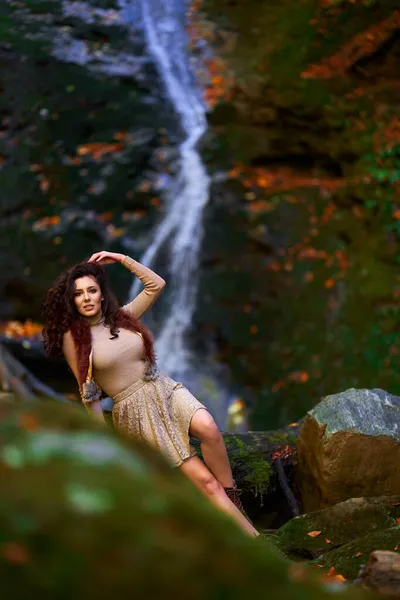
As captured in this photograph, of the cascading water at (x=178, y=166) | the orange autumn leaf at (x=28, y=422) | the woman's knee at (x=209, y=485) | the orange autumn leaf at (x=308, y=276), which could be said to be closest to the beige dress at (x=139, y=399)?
the woman's knee at (x=209, y=485)

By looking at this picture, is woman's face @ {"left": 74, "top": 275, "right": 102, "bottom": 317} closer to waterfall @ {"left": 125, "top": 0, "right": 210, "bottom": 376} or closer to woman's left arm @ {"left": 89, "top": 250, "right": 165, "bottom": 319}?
woman's left arm @ {"left": 89, "top": 250, "right": 165, "bottom": 319}

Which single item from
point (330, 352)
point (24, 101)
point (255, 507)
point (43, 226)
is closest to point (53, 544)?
point (255, 507)

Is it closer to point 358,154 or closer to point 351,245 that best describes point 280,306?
point 351,245

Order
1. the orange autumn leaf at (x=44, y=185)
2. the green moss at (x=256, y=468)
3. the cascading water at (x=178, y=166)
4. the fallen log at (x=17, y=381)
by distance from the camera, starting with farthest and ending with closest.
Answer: the orange autumn leaf at (x=44, y=185) < the cascading water at (x=178, y=166) < the fallen log at (x=17, y=381) < the green moss at (x=256, y=468)

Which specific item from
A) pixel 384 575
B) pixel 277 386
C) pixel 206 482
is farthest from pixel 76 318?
pixel 277 386

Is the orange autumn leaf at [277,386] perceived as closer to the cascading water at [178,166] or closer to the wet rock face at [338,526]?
the cascading water at [178,166]

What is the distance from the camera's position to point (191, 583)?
42.8 inches

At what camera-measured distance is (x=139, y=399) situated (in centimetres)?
366

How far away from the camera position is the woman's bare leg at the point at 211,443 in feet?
12.1

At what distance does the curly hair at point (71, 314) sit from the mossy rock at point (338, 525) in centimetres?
148

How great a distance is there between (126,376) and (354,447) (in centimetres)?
165

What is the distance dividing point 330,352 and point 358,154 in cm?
295

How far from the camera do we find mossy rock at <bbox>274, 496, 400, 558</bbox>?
3.85 m

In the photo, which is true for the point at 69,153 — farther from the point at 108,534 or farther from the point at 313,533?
the point at 108,534
